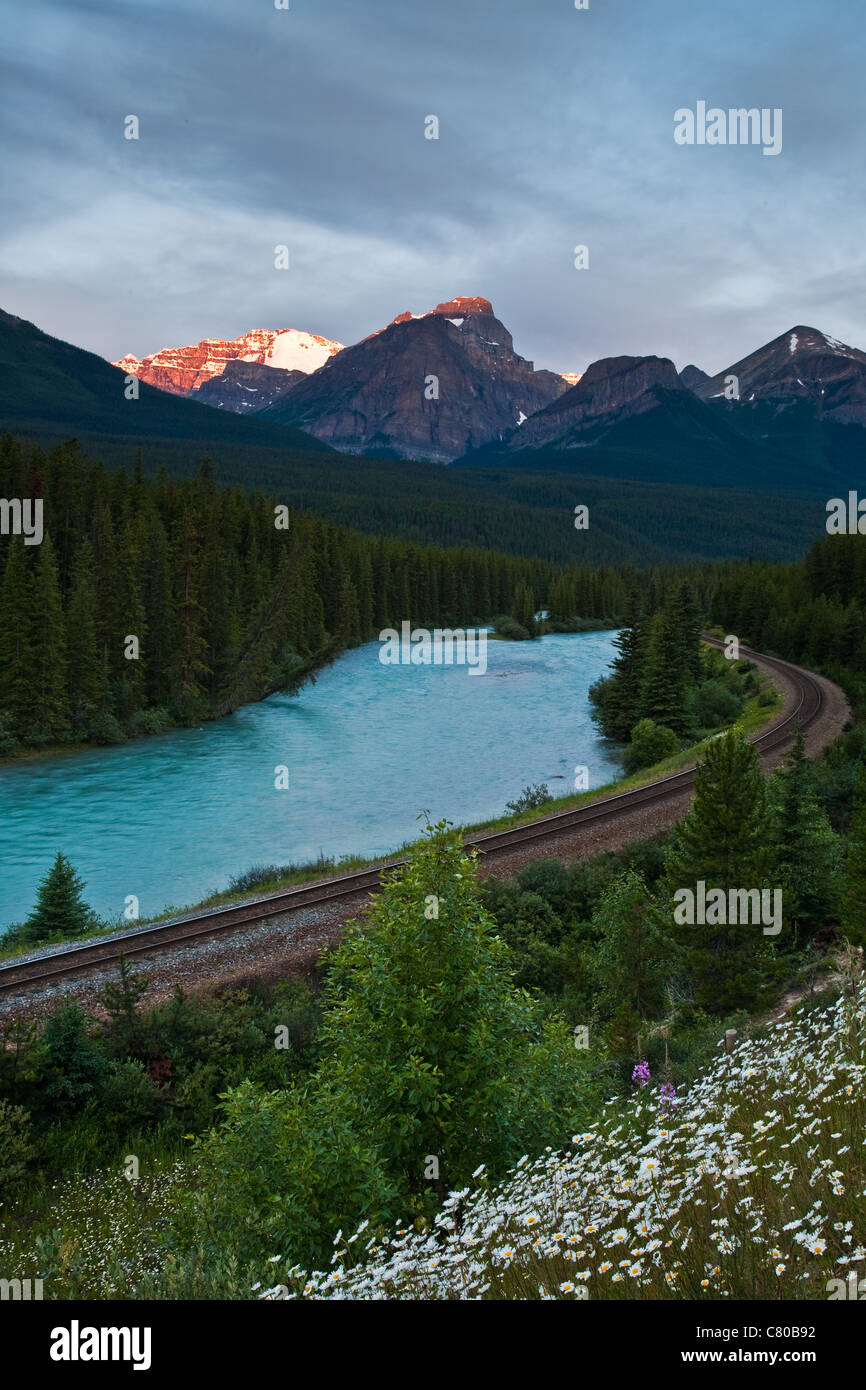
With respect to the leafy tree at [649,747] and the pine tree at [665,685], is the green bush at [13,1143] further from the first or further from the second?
the pine tree at [665,685]

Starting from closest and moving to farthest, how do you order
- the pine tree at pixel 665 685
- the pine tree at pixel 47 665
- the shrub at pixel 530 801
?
the shrub at pixel 530 801 < the pine tree at pixel 47 665 < the pine tree at pixel 665 685

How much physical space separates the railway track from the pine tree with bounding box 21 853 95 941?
9.41ft

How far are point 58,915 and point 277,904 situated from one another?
610 cm

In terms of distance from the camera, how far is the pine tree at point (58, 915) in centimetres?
2280

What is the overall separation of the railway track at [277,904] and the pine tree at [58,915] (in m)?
2.87

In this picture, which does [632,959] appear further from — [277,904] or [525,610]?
[525,610]

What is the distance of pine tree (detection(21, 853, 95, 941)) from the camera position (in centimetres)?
2280

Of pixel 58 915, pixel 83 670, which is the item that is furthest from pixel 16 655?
pixel 58 915

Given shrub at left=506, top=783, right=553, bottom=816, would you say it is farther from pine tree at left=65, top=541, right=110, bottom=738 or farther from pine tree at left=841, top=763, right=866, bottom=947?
pine tree at left=65, top=541, right=110, bottom=738

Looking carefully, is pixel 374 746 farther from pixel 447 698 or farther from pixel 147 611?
pixel 147 611

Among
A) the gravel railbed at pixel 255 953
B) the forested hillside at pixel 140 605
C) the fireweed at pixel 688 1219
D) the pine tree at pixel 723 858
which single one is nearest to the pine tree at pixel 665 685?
the gravel railbed at pixel 255 953

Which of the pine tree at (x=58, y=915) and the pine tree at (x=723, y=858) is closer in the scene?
the pine tree at (x=723, y=858)

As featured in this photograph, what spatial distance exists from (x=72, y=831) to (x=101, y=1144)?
23.9m

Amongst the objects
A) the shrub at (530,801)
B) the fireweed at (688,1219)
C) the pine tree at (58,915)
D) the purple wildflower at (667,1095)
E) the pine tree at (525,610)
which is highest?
the pine tree at (525,610)
